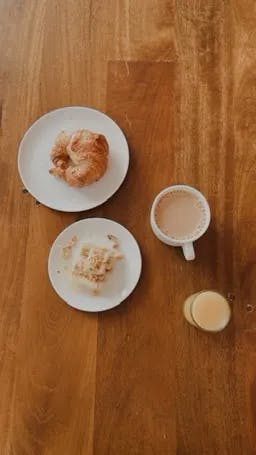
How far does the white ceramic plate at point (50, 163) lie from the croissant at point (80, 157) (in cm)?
3

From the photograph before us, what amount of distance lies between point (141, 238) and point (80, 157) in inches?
7.6

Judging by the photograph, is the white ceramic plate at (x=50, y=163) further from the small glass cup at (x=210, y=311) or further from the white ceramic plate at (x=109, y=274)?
the small glass cup at (x=210, y=311)

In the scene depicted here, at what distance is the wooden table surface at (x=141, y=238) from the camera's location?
836 millimetres

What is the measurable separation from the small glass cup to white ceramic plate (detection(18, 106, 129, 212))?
0.26 metres

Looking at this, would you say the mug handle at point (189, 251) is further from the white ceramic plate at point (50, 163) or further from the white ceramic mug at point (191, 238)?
the white ceramic plate at point (50, 163)

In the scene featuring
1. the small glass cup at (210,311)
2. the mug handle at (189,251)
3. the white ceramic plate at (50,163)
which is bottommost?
the small glass cup at (210,311)

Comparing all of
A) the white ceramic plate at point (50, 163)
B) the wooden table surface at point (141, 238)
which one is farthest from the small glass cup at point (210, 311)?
the white ceramic plate at point (50, 163)

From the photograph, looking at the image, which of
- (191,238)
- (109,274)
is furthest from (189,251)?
(109,274)

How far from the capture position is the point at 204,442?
32.8 inches

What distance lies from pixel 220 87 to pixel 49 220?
45cm

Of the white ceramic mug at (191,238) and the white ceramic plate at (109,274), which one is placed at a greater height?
the white ceramic mug at (191,238)

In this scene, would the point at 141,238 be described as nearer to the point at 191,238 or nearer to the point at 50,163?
the point at 191,238

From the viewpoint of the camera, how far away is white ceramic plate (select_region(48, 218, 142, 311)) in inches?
33.7

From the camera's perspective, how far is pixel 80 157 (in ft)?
2.78
